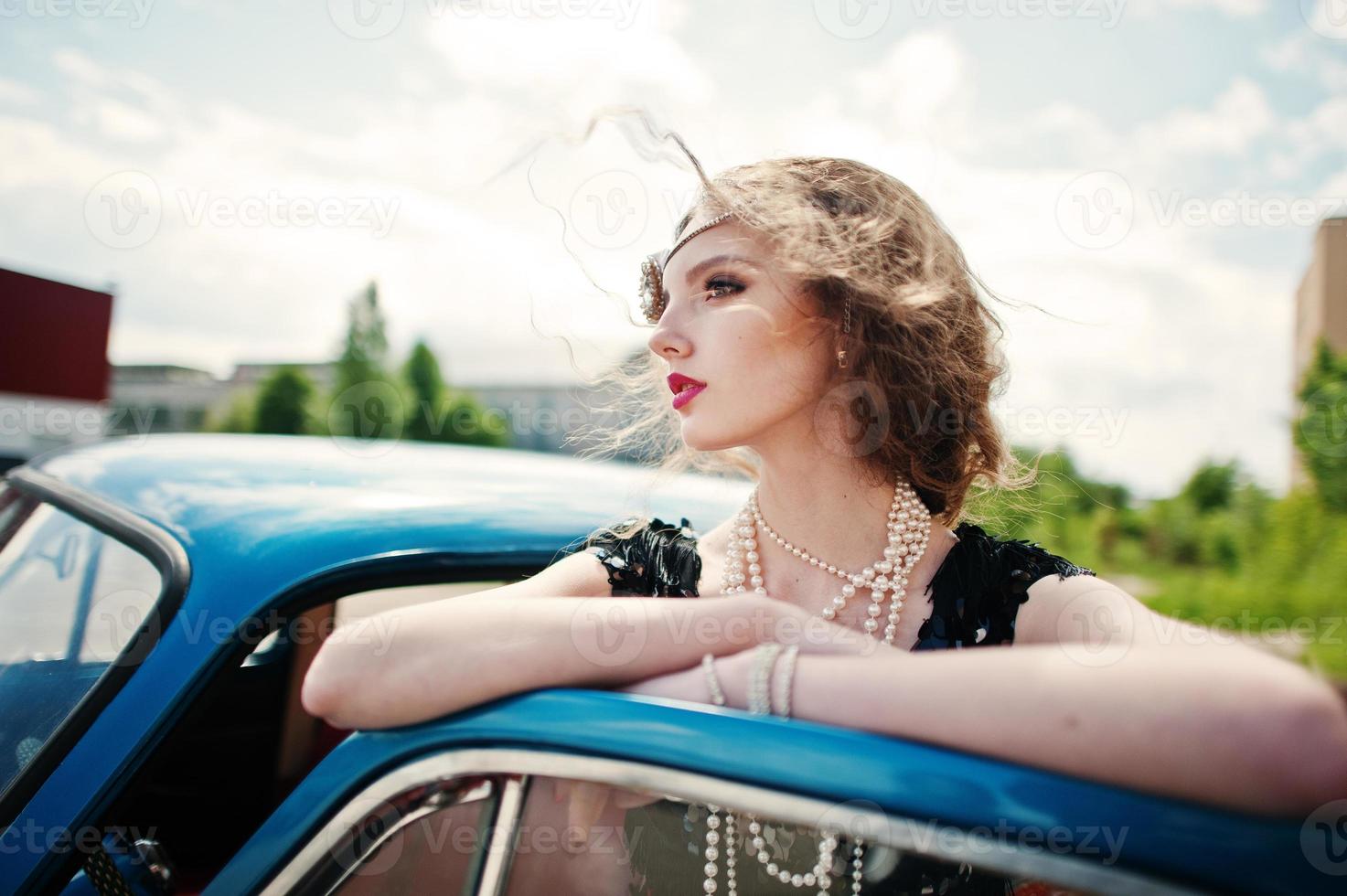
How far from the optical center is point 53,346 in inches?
276

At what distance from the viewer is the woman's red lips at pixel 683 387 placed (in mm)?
1661

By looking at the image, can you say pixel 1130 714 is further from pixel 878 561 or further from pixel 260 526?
pixel 260 526

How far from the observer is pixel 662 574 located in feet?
5.85

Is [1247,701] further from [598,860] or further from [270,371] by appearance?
[270,371]

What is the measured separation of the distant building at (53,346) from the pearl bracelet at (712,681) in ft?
17.7

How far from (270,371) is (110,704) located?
102ft

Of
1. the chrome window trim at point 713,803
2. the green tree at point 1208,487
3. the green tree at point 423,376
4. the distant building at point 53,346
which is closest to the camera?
the chrome window trim at point 713,803

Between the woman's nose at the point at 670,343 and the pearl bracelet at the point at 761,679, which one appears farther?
the woman's nose at the point at 670,343

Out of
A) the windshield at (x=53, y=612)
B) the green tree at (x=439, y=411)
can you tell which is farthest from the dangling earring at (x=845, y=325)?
the green tree at (x=439, y=411)

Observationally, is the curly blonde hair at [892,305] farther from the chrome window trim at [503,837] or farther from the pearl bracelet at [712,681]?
the chrome window trim at [503,837]

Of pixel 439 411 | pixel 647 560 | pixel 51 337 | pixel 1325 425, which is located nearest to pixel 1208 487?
pixel 1325 425

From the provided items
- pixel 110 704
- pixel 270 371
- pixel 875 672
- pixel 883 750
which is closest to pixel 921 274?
pixel 875 672

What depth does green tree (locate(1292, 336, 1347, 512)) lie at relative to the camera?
10.8 meters

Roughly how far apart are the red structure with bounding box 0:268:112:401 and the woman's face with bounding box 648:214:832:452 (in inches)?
241
